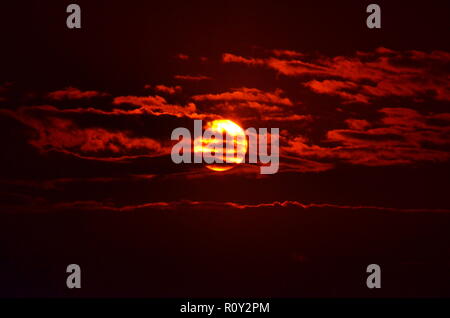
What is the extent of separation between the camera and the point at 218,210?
19.1ft

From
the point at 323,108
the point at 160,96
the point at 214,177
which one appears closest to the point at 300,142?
the point at 323,108

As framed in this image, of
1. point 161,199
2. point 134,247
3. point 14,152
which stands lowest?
point 134,247

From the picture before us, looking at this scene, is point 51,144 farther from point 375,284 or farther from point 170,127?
point 375,284

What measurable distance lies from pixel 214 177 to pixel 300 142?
777 mm

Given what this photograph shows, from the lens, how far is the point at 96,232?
581 cm

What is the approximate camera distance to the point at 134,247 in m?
5.82

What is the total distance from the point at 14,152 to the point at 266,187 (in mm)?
2109

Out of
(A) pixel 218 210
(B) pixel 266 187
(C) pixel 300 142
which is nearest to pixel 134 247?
(A) pixel 218 210

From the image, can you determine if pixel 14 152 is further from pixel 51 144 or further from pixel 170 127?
pixel 170 127

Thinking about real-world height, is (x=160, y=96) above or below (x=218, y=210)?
above

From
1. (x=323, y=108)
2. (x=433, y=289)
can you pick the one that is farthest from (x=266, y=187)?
(x=433, y=289)

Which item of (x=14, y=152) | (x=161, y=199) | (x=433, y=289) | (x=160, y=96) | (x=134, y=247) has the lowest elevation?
(x=433, y=289)

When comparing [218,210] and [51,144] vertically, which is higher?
[51,144]

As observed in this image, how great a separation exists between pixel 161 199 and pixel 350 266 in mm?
1680
